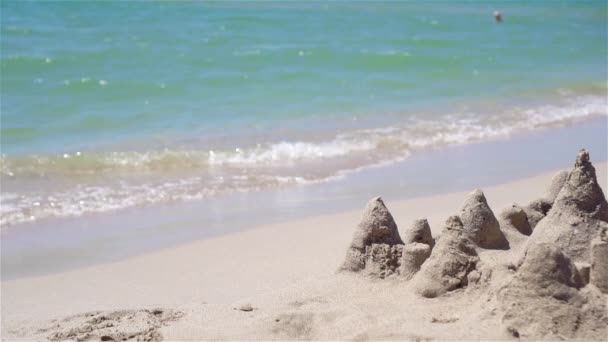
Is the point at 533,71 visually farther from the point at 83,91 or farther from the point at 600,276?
the point at 600,276

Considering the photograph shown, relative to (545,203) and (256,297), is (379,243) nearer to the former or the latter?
(256,297)

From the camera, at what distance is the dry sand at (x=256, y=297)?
485 centimetres

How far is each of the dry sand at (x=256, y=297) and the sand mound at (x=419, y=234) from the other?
33 centimetres

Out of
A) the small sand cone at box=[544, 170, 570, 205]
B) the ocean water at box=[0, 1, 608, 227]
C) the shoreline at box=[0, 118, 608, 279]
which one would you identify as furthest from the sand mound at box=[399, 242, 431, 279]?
the ocean water at box=[0, 1, 608, 227]

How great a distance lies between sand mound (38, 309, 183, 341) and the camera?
520 cm

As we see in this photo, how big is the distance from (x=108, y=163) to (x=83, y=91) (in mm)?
5183

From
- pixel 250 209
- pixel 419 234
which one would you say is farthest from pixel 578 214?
pixel 250 209

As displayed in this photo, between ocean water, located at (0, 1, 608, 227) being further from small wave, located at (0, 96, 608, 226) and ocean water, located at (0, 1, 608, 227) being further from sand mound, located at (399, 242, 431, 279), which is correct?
sand mound, located at (399, 242, 431, 279)

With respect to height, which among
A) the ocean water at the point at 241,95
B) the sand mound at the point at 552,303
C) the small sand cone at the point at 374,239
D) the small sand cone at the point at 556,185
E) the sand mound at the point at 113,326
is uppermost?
the ocean water at the point at 241,95

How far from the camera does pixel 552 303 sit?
435 cm

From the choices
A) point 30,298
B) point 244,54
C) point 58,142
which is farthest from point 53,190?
point 244,54

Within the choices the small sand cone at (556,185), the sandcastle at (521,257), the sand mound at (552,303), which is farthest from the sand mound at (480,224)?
the sand mound at (552,303)

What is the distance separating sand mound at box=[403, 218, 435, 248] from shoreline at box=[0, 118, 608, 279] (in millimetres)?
3132

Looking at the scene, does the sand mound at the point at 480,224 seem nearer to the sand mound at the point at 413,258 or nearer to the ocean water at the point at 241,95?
the sand mound at the point at 413,258
